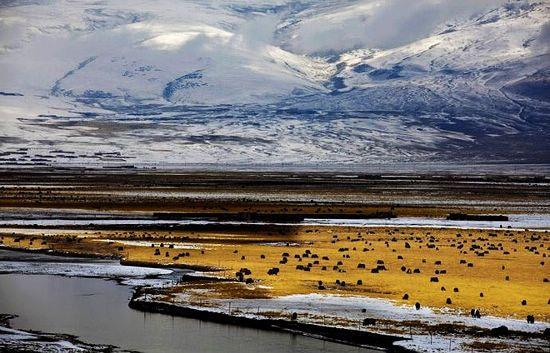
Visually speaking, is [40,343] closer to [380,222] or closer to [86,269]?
[86,269]

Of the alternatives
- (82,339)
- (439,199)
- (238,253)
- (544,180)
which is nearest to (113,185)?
(439,199)

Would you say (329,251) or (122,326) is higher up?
(329,251)

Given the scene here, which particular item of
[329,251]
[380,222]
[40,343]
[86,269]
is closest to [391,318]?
[40,343]

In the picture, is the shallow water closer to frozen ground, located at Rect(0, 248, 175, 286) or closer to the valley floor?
the valley floor

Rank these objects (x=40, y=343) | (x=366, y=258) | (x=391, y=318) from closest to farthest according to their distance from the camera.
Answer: (x=40, y=343) → (x=391, y=318) → (x=366, y=258)

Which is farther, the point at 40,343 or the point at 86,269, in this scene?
the point at 86,269

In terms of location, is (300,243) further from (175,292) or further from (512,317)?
(512,317)

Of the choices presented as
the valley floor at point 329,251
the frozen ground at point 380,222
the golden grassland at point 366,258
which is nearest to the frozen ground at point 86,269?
the valley floor at point 329,251
